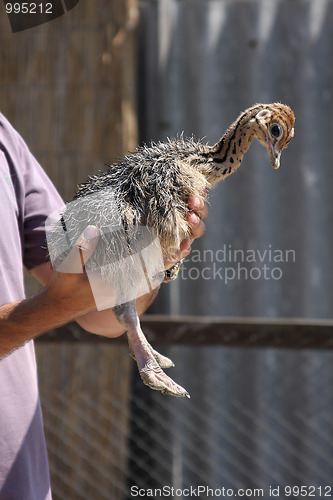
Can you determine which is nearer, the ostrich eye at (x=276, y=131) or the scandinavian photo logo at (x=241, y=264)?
the ostrich eye at (x=276, y=131)

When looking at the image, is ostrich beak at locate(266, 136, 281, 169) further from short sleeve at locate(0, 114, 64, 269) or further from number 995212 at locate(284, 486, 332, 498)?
number 995212 at locate(284, 486, 332, 498)

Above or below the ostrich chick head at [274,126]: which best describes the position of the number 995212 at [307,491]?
below

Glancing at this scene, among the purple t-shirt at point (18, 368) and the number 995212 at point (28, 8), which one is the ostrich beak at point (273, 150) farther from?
the number 995212 at point (28, 8)

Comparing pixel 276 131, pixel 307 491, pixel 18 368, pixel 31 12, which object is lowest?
pixel 307 491

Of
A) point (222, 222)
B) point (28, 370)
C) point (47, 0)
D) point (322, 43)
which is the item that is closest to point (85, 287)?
point (28, 370)

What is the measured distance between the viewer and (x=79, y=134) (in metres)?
4.06

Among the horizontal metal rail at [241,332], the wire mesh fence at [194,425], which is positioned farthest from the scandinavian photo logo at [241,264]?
the horizontal metal rail at [241,332]

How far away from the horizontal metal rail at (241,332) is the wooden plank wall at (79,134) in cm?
92

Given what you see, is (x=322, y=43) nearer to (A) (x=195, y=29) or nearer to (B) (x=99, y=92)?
(A) (x=195, y=29)

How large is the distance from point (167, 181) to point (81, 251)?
0.36 metres

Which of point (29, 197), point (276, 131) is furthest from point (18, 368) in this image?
point (276, 131)

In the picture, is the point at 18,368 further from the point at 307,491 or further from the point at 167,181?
the point at 307,491

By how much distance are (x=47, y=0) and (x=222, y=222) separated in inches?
67.7

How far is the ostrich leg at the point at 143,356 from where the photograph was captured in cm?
157
